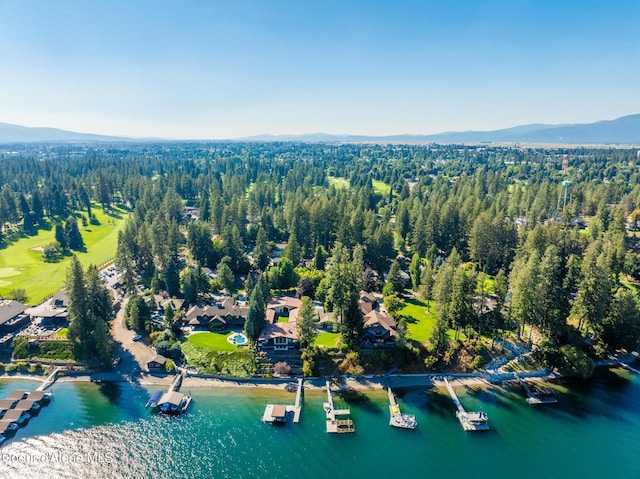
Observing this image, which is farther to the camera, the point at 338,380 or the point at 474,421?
the point at 338,380

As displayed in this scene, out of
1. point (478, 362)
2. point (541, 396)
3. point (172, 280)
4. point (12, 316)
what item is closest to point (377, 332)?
point (478, 362)

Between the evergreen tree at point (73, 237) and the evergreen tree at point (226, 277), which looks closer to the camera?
the evergreen tree at point (226, 277)

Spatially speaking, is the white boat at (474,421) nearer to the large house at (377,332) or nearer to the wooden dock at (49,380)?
the large house at (377,332)

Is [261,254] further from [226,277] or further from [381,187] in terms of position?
[381,187]

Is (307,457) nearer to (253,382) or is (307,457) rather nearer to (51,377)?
(253,382)

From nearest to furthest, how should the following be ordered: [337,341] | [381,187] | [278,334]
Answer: [278,334]
[337,341]
[381,187]

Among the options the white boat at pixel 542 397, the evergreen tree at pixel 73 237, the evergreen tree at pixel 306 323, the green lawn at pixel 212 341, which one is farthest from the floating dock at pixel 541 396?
the evergreen tree at pixel 73 237
